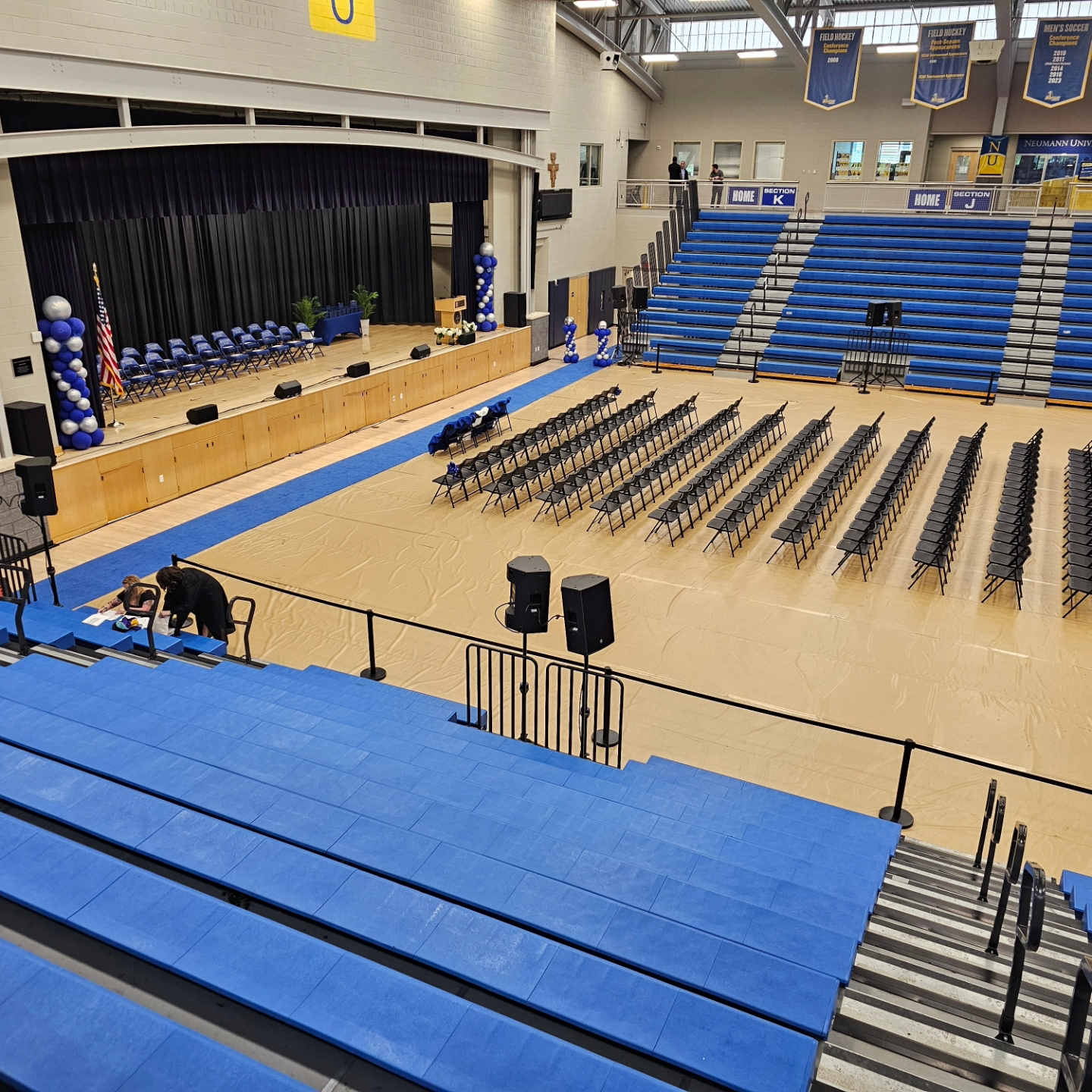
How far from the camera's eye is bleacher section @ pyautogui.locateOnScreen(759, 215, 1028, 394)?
833 inches

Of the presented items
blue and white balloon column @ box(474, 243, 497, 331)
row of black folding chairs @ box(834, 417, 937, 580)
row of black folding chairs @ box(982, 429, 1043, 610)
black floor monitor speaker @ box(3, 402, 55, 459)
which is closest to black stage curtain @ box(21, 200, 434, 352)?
black floor monitor speaker @ box(3, 402, 55, 459)

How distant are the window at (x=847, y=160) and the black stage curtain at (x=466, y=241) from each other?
42.2 feet

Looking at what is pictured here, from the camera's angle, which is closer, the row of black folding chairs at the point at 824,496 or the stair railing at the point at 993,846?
the stair railing at the point at 993,846

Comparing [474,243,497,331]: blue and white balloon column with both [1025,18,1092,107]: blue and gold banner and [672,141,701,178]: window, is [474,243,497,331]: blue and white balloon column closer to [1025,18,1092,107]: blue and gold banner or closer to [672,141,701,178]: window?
[672,141,701,178]: window

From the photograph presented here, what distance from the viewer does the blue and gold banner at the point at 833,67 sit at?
71.1 feet

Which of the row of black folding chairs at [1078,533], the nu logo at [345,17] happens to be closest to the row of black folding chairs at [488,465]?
the row of black folding chairs at [1078,533]

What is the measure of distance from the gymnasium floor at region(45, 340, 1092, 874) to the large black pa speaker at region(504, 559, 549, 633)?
1.70 meters

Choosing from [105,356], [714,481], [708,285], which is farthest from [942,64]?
[105,356]

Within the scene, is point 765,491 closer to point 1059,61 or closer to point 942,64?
point 942,64

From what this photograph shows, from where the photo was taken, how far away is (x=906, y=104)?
26.7 m

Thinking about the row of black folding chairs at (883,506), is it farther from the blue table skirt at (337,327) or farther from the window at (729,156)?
the window at (729,156)

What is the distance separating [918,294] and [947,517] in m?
13.3

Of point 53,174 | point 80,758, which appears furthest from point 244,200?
point 80,758

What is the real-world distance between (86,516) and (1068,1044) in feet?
40.4
